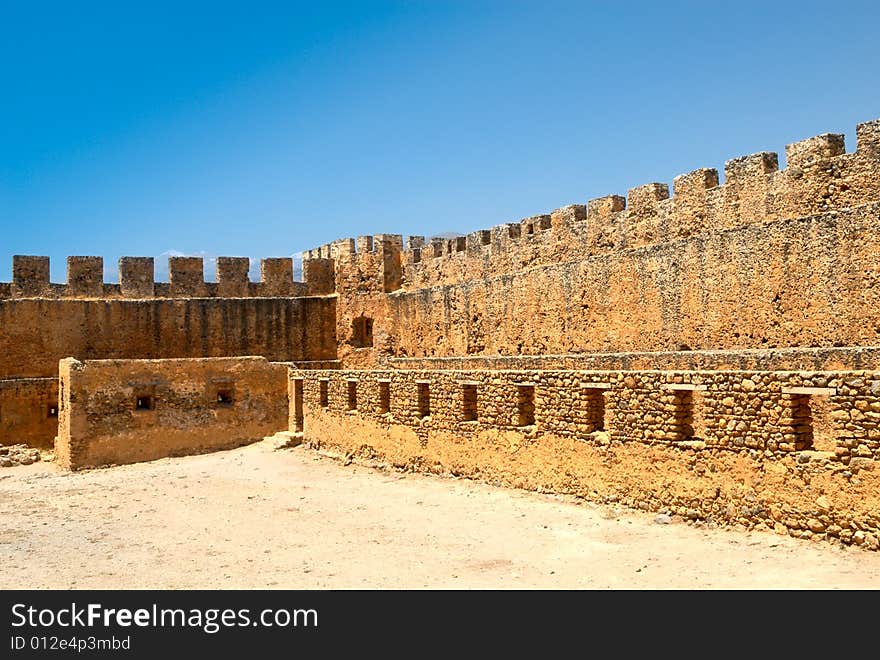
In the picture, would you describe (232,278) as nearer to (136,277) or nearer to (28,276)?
(136,277)

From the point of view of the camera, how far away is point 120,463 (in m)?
18.0

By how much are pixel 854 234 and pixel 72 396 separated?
1363 cm

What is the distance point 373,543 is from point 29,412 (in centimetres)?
1548

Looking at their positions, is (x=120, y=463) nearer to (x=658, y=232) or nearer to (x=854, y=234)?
(x=658, y=232)

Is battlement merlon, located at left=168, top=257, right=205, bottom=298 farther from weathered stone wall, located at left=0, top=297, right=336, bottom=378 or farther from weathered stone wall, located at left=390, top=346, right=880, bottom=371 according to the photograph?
weathered stone wall, located at left=390, top=346, right=880, bottom=371

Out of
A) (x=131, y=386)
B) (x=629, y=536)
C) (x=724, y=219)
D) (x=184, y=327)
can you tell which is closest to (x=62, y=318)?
(x=184, y=327)

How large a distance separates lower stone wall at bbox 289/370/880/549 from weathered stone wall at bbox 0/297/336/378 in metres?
11.0

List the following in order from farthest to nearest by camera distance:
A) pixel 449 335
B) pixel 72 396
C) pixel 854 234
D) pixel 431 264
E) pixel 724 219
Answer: pixel 431 264, pixel 449 335, pixel 72 396, pixel 724 219, pixel 854 234

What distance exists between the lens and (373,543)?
390 inches

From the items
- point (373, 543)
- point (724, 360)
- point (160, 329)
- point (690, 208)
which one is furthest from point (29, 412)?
point (724, 360)

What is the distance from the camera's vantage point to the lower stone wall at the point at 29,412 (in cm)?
2222

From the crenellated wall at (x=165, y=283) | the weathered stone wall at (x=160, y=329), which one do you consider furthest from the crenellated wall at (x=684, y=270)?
the crenellated wall at (x=165, y=283)

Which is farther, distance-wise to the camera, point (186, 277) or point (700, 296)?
point (186, 277)
